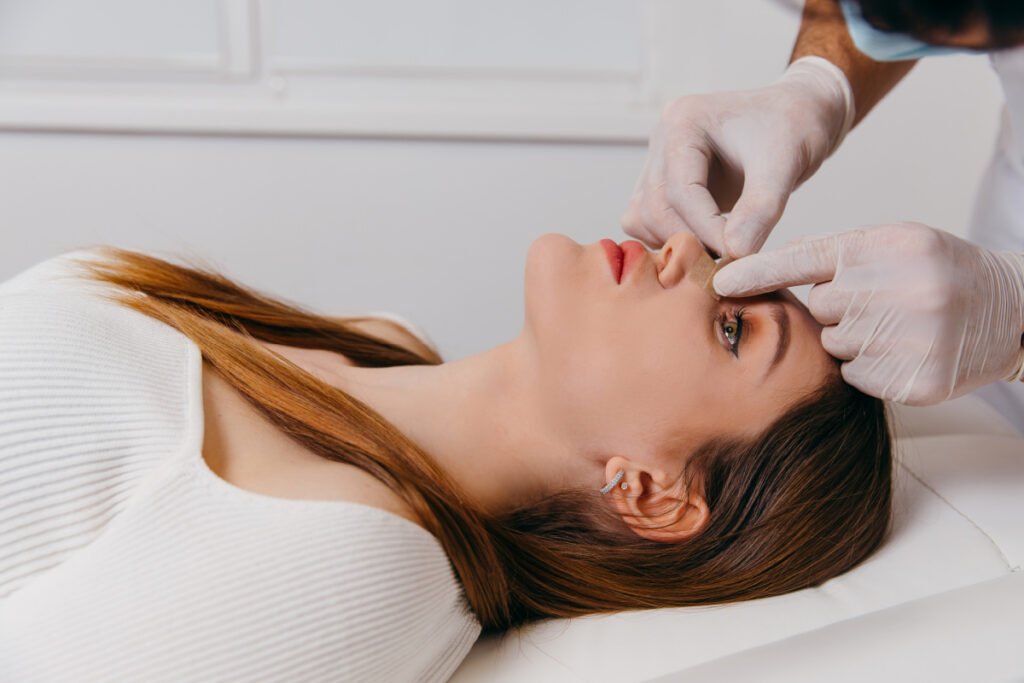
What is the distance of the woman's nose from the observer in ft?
4.18

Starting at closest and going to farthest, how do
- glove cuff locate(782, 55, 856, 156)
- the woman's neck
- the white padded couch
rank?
the white padded couch, the woman's neck, glove cuff locate(782, 55, 856, 156)

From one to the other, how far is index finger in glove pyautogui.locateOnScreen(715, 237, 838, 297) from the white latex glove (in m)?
0.07

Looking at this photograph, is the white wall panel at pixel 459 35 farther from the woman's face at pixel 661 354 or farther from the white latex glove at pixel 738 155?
the woman's face at pixel 661 354

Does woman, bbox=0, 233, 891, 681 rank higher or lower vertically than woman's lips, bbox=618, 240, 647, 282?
lower

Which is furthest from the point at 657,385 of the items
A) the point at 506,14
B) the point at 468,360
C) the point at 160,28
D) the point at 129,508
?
the point at 160,28

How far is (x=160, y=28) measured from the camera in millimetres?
2176

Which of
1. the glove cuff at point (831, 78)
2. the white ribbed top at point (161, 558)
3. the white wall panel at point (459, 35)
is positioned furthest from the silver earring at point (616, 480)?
the white wall panel at point (459, 35)

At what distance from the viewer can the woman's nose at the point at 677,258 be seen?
128 cm

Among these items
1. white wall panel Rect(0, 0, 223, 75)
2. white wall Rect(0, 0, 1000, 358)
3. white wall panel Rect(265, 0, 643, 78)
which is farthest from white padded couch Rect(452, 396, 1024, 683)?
white wall panel Rect(0, 0, 223, 75)

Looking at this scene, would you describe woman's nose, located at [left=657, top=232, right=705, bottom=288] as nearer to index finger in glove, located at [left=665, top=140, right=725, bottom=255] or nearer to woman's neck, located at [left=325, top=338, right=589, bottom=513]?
index finger in glove, located at [left=665, top=140, right=725, bottom=255]

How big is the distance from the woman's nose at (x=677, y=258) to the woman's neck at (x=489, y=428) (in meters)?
0.23

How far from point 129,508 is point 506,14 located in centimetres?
165

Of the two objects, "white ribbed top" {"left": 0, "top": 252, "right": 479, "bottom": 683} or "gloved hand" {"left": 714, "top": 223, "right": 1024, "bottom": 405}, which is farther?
"gloved hand" {"left": 714, "top": 223, "right": 1024, "bottom": 405}

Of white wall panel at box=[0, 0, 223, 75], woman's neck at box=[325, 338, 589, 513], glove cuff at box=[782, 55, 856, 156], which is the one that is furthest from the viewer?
white wall panel at box=[0, 0, 223, 75]
